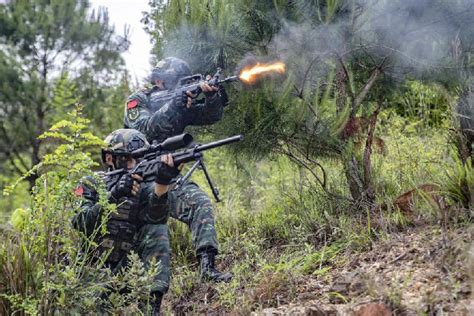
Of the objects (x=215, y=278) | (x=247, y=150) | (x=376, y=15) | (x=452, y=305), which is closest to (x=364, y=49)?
(x=376, y=15)

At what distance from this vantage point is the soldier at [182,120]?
5.14m

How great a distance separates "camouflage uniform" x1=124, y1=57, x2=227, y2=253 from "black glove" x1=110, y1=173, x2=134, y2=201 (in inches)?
29.5

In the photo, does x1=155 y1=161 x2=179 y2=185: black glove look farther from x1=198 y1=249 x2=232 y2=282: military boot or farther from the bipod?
x1=198 y1=249 x2=232 y2=282: military boot

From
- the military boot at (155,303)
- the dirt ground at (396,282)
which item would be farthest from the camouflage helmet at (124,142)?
the dirt ground at (396,282)

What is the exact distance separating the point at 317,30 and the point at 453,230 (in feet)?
5.91

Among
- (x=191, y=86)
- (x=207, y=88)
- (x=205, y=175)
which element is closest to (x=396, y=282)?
(x=205, y=175)

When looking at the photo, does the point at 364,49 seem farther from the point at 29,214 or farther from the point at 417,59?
the point at 29,214

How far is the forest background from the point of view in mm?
4000

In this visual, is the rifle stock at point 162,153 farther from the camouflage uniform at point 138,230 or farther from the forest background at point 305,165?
the forest background at point 305,165

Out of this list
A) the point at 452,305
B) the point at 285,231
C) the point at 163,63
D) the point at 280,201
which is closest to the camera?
the point at 452,305

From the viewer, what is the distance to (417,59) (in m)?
5.16

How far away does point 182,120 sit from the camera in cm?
562

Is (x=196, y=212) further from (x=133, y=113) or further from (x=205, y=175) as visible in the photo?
(x=133, y=113)

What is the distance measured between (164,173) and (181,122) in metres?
1.27
